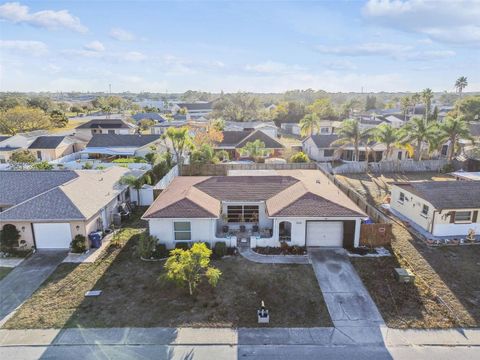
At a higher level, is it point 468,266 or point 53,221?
point 53,221

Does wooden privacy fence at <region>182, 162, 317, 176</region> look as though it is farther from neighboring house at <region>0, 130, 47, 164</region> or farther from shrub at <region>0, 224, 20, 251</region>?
neighboring house at <region>0, 130, 47, 164</region>

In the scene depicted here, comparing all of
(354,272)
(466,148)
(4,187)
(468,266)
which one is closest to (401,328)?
(354,272)

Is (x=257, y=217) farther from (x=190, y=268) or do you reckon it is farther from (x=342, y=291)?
(x=190, y=268)

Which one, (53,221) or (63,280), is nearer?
(63,280)

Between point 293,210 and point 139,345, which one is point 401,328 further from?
point 139,345

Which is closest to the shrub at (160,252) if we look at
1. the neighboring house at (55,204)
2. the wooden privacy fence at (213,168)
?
the neighboring house at (55,204)

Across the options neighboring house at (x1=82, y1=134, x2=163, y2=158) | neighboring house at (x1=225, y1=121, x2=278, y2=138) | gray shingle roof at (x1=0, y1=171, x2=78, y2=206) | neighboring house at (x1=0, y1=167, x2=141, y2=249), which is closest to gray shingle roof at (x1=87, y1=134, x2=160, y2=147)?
neighboring house at (x1=82, y1=134, x2=163, y2=158)
